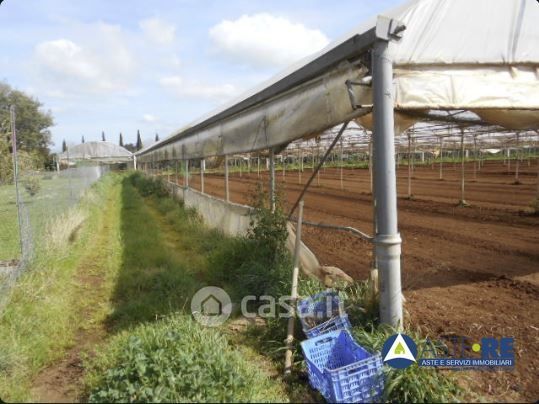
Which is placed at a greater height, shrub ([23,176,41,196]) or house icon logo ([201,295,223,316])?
shrub ([23,176,41,196])

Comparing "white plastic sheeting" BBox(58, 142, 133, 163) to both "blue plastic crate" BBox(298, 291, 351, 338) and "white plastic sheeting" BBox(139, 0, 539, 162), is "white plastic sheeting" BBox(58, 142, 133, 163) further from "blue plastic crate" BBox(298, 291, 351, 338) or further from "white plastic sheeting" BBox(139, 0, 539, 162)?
"blue plastic crate" BBox(298, 291, 351, 338)

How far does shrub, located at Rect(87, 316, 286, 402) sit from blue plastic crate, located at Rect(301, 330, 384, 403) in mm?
347

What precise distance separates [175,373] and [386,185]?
2282 mm

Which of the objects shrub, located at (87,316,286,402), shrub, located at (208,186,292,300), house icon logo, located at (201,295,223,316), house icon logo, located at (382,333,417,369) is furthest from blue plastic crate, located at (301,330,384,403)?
house icon logo, located at (201,295,223,316)

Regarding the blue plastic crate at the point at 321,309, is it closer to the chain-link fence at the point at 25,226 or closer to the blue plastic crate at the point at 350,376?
the blue plastic crate at the point at 350,376

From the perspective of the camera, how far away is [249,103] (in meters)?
6.88

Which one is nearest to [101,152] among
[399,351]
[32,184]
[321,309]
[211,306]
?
[32,184]

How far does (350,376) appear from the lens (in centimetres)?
304

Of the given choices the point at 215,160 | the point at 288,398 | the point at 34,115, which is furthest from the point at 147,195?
the point at 34,115

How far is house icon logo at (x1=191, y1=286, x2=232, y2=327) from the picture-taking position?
4590 mm

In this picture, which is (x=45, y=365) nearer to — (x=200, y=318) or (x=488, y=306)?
(x=200, y=318)

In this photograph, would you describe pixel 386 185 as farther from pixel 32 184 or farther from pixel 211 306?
pixel 32 184

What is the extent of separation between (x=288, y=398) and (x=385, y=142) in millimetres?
2234

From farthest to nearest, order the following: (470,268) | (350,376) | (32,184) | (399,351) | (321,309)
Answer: (32,184) → (470,268) → (321,309) → (399,351) → (350,376)
